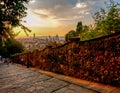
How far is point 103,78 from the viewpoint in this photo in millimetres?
6684

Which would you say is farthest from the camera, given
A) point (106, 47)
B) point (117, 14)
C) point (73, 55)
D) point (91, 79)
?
point (73, 55)

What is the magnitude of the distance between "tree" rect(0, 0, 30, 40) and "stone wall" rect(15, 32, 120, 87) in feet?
24.4

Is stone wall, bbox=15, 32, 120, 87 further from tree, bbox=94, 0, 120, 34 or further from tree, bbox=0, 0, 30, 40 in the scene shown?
tree, bbox=0, 0, 30, 40

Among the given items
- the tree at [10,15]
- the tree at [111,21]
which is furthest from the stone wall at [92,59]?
the tree at [10,15]

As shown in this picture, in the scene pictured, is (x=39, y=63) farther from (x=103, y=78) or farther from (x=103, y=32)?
(x=103, y=78)

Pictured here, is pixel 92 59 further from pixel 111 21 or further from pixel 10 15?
pixel 10 15

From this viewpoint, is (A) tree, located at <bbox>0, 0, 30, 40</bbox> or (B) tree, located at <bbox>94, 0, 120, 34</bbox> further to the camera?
(A) tree, located at <bbox>0, 0, 30, 40</bbox>

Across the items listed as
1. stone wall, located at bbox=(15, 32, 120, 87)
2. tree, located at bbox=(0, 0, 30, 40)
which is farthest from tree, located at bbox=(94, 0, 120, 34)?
tree, located at bbox=(0, 0, 30, 40)

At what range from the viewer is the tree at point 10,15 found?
53.3 ft

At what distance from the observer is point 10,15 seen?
17031 millimetres

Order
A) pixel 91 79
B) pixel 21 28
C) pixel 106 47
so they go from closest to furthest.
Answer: pixel 106 47 → pixel 91 79 → pixel 21 28

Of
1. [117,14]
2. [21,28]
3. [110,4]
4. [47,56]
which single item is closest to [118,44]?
[117,14]

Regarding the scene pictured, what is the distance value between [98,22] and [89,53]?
2256 millimetres

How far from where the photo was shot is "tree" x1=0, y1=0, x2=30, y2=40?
53.3ft
